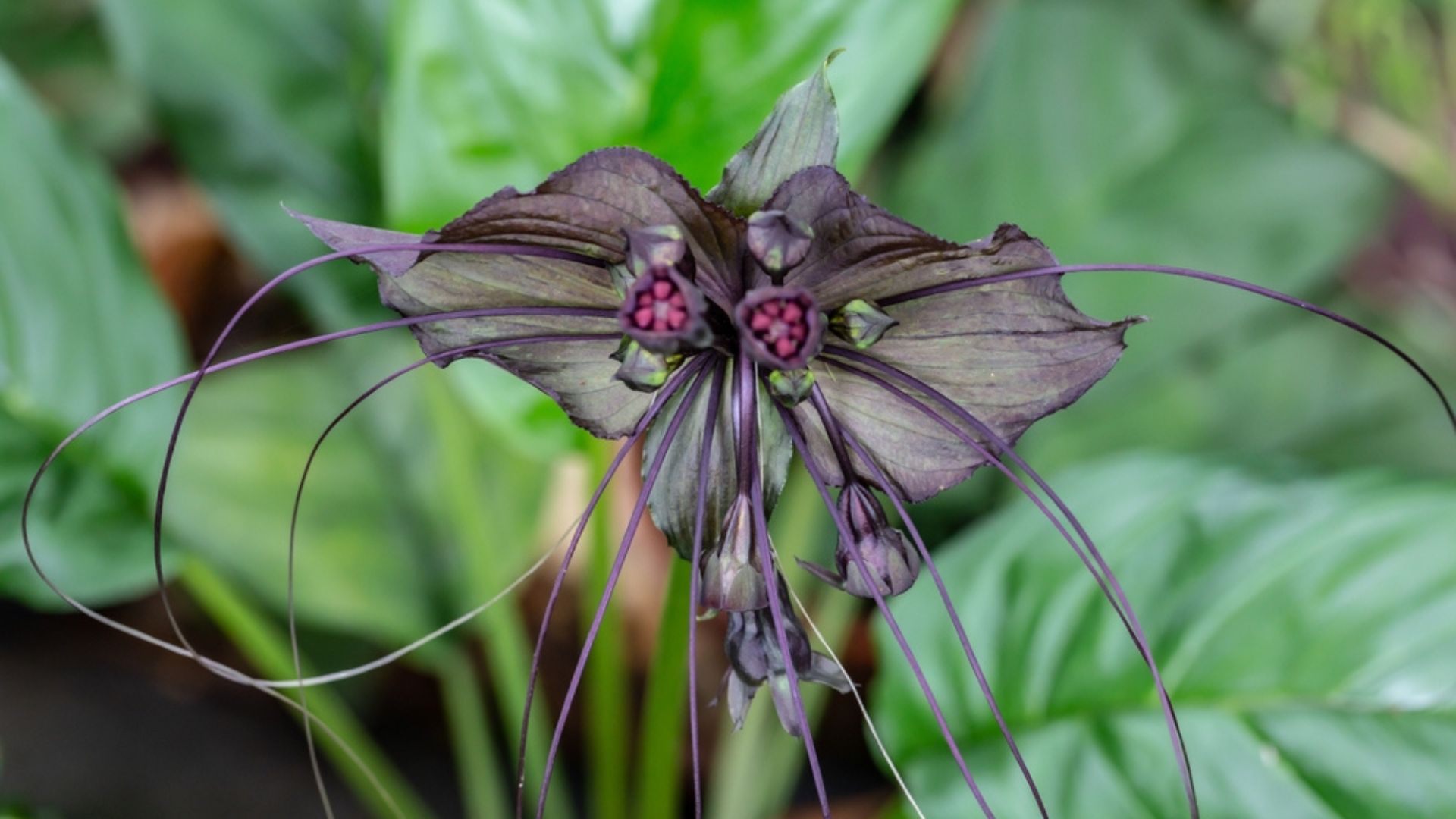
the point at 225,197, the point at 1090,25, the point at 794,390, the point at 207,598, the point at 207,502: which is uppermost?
the point at 1090,25

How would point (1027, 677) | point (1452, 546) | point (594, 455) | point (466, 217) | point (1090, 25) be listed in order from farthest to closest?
point (1090, 25) < point (594, 455) < point (1027, 677) < point (1452, 546) < point (466, 217)

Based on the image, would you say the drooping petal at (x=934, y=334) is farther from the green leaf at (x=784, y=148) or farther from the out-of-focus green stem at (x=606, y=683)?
the out-of-focus green stem at (x=606, y=683)

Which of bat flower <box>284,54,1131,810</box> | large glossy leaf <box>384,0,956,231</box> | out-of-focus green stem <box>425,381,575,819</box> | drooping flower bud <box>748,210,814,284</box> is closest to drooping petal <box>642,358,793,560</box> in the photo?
bat flower <box>284,54,1131,810</box>

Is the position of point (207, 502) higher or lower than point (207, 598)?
higher

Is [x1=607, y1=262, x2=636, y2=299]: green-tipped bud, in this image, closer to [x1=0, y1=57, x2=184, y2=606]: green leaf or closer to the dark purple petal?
the dark purple petal

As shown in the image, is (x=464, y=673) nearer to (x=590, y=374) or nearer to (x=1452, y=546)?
(x=590, y=374)

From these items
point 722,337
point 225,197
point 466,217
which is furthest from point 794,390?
point 225,197

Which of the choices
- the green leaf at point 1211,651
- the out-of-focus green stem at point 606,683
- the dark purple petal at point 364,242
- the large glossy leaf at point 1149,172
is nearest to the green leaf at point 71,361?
the out-of-focus green stem at point 606,683

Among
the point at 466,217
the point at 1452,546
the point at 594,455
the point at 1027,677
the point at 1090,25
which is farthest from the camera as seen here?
the point at 1090,25
